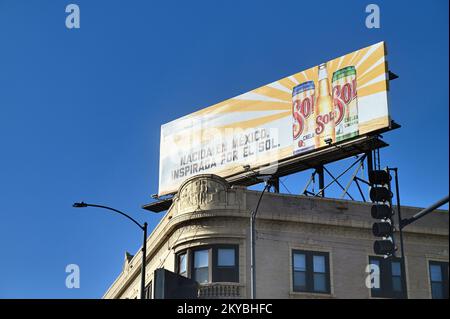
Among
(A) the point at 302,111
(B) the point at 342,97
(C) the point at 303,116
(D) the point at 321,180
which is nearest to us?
(B) the point at 342,97

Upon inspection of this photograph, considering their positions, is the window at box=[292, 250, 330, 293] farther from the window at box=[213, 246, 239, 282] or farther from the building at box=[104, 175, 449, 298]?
the window at box=[213, 246, 239, 282]

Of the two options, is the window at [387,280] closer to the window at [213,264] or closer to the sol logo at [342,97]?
the window at [213,264]

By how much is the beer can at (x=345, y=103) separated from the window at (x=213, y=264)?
862 cm

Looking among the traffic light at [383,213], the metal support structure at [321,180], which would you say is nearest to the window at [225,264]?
the metal support structure at [321,180]

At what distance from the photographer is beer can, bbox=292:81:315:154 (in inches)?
1644

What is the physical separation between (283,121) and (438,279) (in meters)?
12.0

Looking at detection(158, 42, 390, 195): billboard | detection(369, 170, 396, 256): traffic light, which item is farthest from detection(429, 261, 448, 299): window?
detection(369, 170, 396, 256): traffic light

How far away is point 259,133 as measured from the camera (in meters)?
44.6

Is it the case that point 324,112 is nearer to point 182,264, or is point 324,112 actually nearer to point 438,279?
point 438,279

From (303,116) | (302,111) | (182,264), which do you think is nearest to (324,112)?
(303,116)

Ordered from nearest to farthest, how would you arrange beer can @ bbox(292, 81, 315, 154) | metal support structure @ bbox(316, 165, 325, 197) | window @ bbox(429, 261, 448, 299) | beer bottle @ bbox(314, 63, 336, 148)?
window @ bbox(429, 261, 448, 299) → beer bottle @ bbox(314, 63, 336, 148) → metal support structure @ bbox(316, 165, 325, 197) → beer can @ bbox(292, 81, 315, 154)

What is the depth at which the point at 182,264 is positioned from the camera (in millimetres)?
37688

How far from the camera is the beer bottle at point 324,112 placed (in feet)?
A: 134
